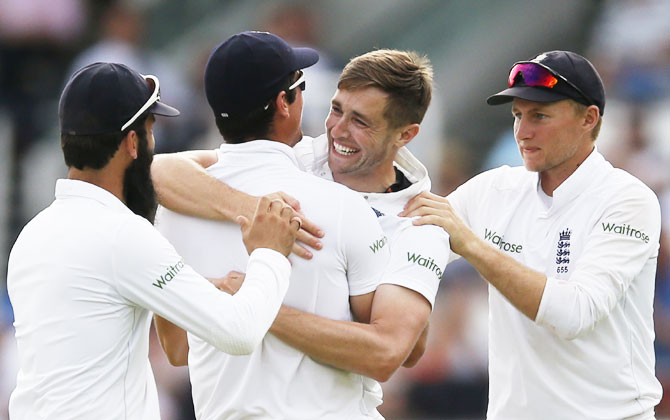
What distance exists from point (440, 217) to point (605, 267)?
642 millimetres

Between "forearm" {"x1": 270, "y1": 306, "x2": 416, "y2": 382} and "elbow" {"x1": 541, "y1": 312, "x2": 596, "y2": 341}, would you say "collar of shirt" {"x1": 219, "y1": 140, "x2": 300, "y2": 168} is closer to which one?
"forearm" {"x1": 270, "y1": 306, "x2": 416, "y2": 382}

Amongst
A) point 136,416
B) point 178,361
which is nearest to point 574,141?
point 178,361

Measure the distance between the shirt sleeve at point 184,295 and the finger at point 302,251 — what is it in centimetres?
18

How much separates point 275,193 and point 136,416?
0.78 meters

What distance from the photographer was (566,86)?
423 centimetres

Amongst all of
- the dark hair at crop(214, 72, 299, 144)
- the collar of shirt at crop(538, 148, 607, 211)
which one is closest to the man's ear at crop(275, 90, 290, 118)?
the dark hair at crop(214, 72, 299, 144)

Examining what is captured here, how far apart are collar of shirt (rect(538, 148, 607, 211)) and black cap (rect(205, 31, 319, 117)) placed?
124 centimetres

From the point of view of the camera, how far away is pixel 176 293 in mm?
3248

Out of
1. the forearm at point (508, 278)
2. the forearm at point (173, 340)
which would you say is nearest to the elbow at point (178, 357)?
the forearm at point (173, 340)

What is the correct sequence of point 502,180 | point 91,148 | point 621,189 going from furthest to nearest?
point 502,180 < point 621,189 < point 91,148

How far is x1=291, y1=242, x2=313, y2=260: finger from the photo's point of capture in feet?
11.3

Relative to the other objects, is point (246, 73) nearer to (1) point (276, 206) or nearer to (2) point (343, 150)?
(1) point (276, 206)

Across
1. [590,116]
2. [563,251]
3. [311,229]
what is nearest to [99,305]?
[311,229]

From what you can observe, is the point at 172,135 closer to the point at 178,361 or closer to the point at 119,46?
the point at 119,46
